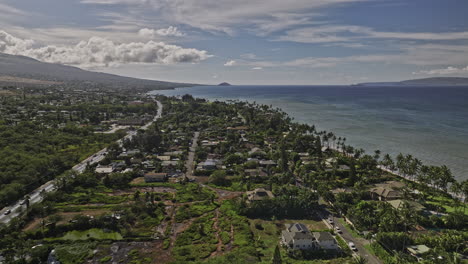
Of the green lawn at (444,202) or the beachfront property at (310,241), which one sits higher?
the green lawn at (444,202)

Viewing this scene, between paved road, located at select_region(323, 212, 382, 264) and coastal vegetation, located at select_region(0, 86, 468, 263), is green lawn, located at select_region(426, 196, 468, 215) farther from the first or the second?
paved road, located at select_region(323, 212, 382, 264)

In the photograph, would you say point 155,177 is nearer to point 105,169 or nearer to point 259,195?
point 105,169

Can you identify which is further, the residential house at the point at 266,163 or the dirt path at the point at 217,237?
the residential house at the point at 266,163

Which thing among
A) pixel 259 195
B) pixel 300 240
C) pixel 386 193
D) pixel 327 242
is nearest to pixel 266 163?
pixel 259 195

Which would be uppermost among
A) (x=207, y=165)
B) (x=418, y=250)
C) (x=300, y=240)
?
(x=207, y=165)

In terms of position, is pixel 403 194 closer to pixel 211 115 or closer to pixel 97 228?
pixel 97 228

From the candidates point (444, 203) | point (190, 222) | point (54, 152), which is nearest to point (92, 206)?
point (190, 222)

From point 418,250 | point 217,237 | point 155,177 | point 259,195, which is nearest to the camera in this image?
→ point 418,250

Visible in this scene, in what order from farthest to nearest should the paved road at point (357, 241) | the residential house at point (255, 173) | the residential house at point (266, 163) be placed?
the residential house at point (266, 163) < the residential house at point (255, 173) < the paved road at point (357, 241)

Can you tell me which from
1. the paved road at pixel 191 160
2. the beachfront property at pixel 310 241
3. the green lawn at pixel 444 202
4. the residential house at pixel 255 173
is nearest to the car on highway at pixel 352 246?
the beachfront property at pixel 310 241

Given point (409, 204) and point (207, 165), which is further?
point (207, 165)

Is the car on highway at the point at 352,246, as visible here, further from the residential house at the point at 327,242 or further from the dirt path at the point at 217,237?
the dirt path at the point at 217,237
